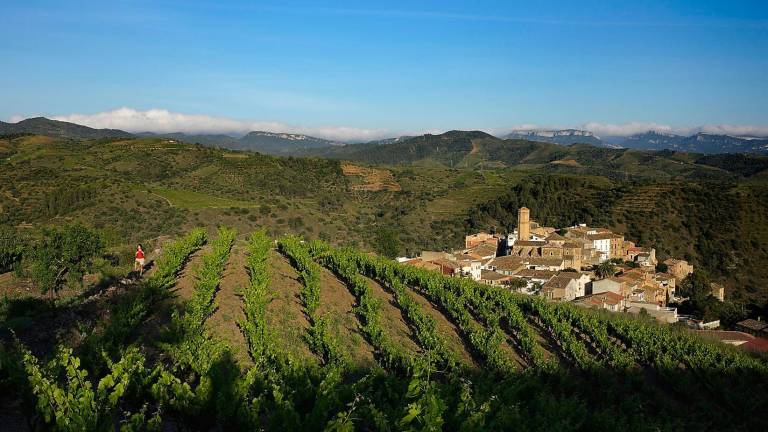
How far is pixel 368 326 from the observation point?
18953mm

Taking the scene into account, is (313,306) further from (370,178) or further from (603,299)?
(370,178)

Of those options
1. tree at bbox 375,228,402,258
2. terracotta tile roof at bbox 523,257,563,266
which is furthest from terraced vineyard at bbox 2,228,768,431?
terracotta tile roof at bbox 523,257,563,266

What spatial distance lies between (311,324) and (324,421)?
10.8 m

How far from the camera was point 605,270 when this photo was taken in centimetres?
4694

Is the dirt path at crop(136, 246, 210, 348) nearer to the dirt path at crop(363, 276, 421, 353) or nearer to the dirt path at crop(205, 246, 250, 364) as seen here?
the dirt path at crop(205, 246, 250, 364)

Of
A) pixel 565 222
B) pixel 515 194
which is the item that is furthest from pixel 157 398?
pixel 515 194

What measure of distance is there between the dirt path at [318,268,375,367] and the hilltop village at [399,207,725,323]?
51.7ft

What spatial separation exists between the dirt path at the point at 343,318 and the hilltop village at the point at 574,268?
15772 millimetres

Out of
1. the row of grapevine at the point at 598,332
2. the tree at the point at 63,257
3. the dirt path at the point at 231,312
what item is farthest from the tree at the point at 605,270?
the tree at the point at 63,257

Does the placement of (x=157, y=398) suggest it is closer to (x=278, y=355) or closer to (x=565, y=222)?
(x=278, y=355)

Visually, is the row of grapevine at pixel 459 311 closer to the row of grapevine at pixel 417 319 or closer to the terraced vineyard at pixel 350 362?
the terraced vineyard at pixel 350 362

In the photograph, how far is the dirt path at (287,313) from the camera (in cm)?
1641

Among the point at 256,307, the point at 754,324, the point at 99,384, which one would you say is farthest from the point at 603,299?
the point at 99,384

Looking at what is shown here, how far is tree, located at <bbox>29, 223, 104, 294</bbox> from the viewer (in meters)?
24.9
